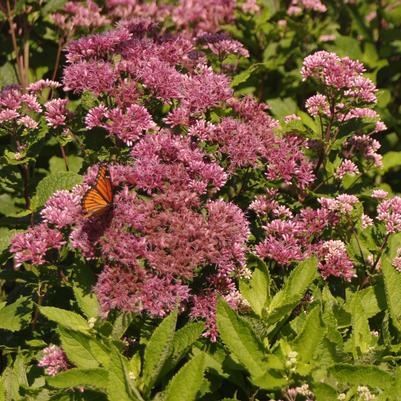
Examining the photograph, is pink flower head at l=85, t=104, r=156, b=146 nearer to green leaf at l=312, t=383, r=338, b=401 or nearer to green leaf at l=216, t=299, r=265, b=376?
green leaf at l=216, t=299, r=265, b=376

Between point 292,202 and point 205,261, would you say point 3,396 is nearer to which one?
point 205,261

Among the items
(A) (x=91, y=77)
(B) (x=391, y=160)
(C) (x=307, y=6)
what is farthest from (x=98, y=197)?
(C) (x=307, y=6)

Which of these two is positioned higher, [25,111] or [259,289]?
[25,111]

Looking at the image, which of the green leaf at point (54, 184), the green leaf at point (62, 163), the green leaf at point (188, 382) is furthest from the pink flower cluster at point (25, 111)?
the green leaf at point (188, 382)

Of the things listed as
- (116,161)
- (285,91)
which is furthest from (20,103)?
(285,91)

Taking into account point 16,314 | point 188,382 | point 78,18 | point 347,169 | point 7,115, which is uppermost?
point 78,18

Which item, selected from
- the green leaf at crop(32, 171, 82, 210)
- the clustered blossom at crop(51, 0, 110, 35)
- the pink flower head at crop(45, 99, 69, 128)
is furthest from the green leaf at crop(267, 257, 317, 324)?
the clustered blossom at crop(51, 0, 110, 35)

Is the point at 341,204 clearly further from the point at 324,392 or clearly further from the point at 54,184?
the point at 54,184
